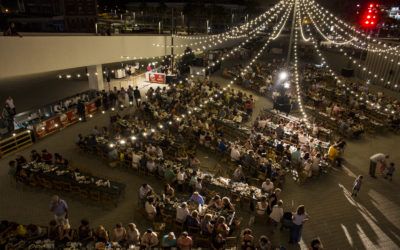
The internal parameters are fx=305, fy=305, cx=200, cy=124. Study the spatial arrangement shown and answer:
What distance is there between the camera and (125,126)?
1462 centimetres

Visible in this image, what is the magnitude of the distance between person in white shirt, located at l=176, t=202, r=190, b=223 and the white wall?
10806 mm

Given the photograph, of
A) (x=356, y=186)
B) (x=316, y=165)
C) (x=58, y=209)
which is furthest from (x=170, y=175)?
(x=356, y=186)

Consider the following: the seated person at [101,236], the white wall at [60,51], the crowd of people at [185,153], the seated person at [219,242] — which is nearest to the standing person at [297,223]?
the crowd of people at [185,153]

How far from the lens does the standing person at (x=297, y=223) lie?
8.64 m

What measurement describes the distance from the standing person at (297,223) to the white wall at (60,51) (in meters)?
13.7

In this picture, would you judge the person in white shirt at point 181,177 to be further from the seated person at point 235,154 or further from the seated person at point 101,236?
the seated person at point 101,236

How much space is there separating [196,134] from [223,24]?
30.8 metres

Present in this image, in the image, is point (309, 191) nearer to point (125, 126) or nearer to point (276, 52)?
point (125, 126)

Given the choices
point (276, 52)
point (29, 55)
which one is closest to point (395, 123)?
point (29, 55)

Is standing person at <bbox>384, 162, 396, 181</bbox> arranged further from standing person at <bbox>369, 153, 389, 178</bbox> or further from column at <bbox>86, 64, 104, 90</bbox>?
column at <bbox>86, 64, 104, 90</bbox>

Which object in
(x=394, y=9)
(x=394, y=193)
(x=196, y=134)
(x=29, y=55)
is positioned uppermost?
(x=394, y=9)

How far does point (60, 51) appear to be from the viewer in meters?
16.1

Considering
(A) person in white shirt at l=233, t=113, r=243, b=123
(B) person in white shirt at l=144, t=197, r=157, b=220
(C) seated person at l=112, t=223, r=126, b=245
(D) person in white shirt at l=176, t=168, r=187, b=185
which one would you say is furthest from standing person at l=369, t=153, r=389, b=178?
(C) seated person at l=112, t=223, r=126, b=245

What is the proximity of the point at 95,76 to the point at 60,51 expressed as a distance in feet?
13.7
